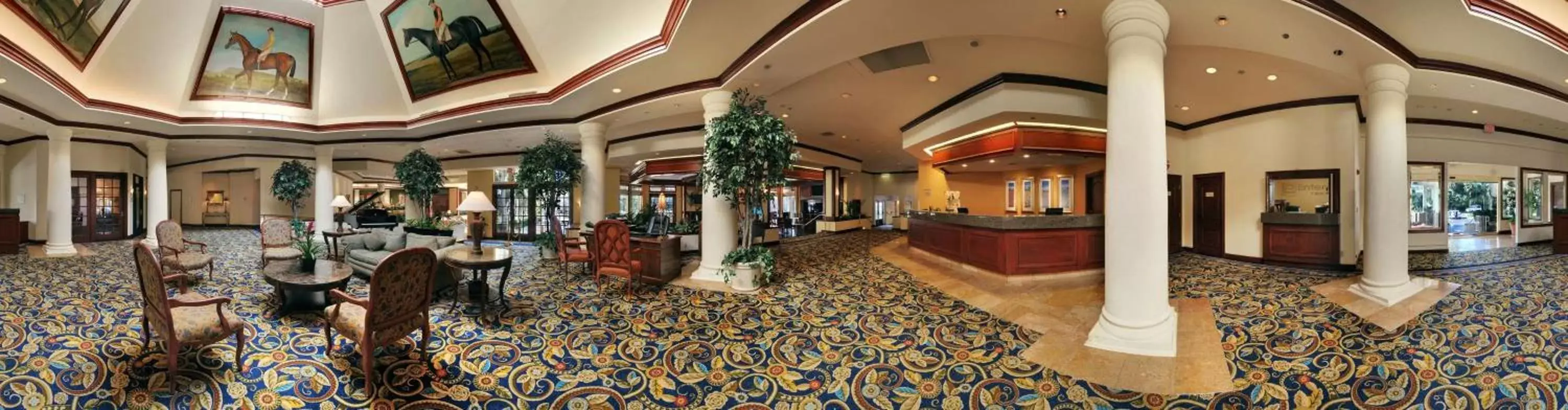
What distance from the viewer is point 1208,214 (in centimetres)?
809

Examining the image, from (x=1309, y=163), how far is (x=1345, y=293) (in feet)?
9.66

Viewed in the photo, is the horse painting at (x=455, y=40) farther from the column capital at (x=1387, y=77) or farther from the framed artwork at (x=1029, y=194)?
the framed artwork at (x=1029, y=194)

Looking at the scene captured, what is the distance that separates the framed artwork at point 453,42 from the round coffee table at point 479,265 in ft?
9.19

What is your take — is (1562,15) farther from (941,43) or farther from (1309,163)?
(941,43)

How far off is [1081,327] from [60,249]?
14.6m

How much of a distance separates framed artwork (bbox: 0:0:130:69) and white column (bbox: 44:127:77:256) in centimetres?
333

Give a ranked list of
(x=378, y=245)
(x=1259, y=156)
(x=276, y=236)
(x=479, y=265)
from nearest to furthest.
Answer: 1. (x=479, y=265)
2. (x=378, y=245)
3. (x=276, y=236)
4. (x=1259, y=156)

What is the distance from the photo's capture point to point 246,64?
25.4 ft

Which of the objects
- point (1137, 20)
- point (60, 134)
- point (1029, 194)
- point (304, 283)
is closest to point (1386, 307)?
point (1137, 20)

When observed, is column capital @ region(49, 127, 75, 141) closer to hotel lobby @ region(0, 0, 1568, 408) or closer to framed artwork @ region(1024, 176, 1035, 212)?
hotel lobby @ region(0, 0, 1568, 408)

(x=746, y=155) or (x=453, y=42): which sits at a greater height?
(x=453, y=42)

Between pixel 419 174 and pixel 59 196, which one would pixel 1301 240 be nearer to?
pixel 419 174

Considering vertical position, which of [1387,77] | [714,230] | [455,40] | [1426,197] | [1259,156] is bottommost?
[714,230]

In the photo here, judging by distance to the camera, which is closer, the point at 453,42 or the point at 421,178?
the point at 453,42
